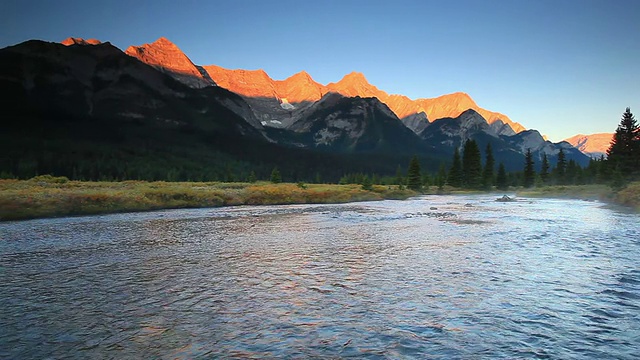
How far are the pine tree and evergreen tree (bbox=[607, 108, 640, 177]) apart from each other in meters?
43.7

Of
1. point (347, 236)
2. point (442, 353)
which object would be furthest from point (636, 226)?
point (442, 353)

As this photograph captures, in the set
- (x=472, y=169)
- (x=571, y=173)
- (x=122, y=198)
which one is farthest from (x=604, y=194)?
(x=122, y=198)

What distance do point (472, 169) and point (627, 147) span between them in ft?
157

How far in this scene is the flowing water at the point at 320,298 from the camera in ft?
27.5

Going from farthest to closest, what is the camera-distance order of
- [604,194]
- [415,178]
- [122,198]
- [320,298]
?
[415,178] < [604,194] < [122,198] < [320,298]

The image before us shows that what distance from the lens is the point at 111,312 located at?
1057 cm

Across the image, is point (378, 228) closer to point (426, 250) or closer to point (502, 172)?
point (426, 250)

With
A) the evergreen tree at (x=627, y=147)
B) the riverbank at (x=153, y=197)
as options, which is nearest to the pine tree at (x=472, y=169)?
the riverbank at (x=153, y=197)

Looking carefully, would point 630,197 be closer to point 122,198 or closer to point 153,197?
point 153,197

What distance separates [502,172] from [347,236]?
11314 cm

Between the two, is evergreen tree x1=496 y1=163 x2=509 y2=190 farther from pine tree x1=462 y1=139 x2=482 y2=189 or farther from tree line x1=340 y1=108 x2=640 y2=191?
pine tree x1=462 y1=139 x2=482 y2=189

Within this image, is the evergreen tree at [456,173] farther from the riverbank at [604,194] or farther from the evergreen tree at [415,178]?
the riverbank at [604,194]

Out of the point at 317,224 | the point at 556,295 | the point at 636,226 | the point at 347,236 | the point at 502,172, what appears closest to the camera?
the point at 556,295

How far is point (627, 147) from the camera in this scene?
7288 cm
